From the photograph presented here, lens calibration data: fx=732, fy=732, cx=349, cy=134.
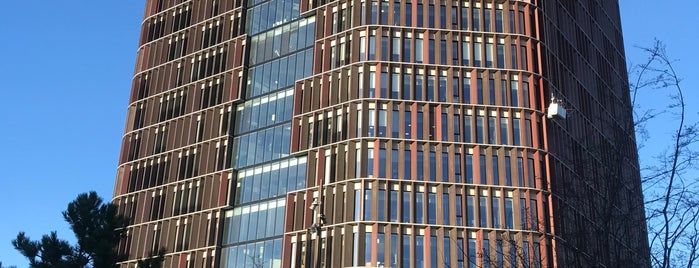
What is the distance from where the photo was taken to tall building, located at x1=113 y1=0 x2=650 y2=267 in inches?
1797

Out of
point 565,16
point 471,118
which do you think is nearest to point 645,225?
point 471,118

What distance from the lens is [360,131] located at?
47.7 metres

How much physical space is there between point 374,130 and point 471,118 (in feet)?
21.5

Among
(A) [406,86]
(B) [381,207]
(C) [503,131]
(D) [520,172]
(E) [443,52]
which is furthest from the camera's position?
(E) [443,52]

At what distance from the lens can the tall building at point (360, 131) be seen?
45656 millimetres

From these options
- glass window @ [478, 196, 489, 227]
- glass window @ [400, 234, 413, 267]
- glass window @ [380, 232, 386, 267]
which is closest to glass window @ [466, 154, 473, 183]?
glass window @ [478, 196, 489, 227]

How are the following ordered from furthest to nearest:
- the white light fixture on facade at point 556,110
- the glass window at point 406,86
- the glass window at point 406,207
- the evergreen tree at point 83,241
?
1. the glass window at point 406,86
2. the white light fixture on facade at point 556,110
3. the glass window at point 406,207
4. the evergreen tree at point 83,241

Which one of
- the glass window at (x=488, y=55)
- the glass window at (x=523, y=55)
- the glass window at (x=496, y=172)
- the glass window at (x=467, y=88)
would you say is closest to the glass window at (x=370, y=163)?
the glass window at (x=467, y=88)

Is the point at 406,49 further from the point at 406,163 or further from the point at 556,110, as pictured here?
the point at 556,110

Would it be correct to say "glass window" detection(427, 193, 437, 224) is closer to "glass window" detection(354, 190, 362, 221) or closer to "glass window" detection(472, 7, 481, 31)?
"glass window" detection(354, 190, 362, 221)

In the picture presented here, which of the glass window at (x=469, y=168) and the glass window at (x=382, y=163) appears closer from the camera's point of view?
the glass window at (x=382, y=163)

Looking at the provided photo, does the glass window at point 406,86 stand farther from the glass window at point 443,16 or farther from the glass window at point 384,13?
the glass window at point 443,16


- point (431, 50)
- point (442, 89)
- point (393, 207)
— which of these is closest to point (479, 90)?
point (442, 89)

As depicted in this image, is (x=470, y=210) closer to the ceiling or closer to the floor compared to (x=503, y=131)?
closer to the floor
